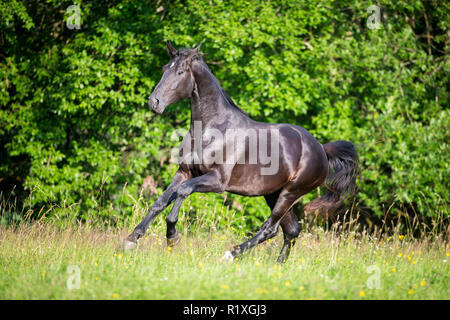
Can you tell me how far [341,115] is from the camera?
1038 cm

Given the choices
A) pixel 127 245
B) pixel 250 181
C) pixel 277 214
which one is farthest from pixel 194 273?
pixel 277 214

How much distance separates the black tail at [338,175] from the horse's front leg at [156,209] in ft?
6.91

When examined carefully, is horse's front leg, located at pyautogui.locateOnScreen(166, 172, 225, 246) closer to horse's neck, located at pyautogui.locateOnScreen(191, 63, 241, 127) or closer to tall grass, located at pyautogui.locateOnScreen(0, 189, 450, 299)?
tall grass, located at pyautogui.locateOnScreen(0, 189, 450, 299)

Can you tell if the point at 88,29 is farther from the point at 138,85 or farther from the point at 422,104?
the point at 422,104

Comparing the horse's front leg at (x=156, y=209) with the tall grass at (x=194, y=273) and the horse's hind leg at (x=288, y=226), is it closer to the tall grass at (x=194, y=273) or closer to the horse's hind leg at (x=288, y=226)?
the tall grass at (x=194, y=273)

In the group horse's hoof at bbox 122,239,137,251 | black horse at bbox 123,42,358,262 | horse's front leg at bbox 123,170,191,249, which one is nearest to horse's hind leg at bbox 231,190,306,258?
black horse at bbox 123,42,358,262

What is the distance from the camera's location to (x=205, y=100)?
196 inches

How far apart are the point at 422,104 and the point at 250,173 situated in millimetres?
7418

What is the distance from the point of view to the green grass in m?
3.62

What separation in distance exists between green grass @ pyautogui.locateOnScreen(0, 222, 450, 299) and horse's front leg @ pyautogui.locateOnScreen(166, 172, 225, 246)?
0.19 meters

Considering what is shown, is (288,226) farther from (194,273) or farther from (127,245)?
(127,245)

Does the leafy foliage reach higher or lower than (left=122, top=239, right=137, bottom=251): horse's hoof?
higher

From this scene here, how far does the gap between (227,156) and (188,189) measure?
2.07 ft
